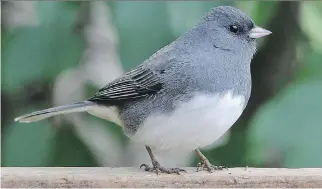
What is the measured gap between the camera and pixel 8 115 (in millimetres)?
A: 1860

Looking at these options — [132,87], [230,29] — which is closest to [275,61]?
[230,29]

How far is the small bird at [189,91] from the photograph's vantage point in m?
1.42

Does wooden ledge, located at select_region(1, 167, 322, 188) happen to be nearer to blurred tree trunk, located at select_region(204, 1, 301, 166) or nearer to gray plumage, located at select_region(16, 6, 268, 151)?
gray plumage, located at select_region(16, 6, 268, 151)

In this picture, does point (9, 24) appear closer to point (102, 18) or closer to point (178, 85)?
point (102, 18)

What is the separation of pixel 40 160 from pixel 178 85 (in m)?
0.46

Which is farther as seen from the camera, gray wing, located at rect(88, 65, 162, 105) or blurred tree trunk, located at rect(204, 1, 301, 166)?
blurred tree trunk, located at rect(204, 1, 301, 166)

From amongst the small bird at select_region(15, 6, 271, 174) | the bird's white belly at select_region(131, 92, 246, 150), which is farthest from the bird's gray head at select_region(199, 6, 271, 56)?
the bird's white belly at select_region(131, 92, 246, 150)

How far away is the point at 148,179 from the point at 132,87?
0.29 meters

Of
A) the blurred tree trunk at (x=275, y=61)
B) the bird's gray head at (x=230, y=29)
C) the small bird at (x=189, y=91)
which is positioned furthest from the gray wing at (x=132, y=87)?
the blurred tree trunk at (x=275, y=61)

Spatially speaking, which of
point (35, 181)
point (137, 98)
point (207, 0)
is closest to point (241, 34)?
point (207, 0)

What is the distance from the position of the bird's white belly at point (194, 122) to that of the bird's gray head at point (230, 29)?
0.13m

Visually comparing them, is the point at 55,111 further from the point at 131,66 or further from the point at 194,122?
the point at 194,122

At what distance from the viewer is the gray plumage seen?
143 centimetres

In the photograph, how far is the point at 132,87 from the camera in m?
1.53
